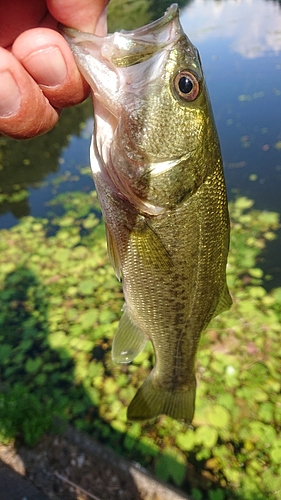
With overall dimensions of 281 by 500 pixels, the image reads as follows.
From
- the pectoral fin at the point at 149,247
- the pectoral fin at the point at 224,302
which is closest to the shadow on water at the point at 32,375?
the pectoral fin at the point at 224,302

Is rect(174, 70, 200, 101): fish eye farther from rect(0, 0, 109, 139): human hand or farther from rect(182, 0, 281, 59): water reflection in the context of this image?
rect(182, 0, 281, 59): water reflection

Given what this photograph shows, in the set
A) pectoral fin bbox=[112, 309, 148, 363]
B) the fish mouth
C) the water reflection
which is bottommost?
the water reflection

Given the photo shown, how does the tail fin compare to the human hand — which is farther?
the tail fin

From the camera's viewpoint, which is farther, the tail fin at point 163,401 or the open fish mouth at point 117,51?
the tail fin at point 163,401

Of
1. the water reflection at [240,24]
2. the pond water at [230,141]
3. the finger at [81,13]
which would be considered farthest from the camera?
the water reflection at [240,24]

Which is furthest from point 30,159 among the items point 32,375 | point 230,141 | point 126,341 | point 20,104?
point 20,104

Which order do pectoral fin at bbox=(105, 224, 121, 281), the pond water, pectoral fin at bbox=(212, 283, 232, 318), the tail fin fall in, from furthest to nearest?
1. the pond water
2. the tail fin
3. pectoral fin at bbox=(212, 283, 232, 318)
4. pectoral fin at bbox=(105, 224, 121, 281)

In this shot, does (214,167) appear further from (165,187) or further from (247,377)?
(247,377)

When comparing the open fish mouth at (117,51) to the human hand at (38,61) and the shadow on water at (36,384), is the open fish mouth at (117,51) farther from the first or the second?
the shadow on water at (36,384)

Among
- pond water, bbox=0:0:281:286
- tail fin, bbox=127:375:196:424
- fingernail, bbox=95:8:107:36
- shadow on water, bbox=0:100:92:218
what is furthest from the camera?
shadow on water, bbox=0:100:92:218

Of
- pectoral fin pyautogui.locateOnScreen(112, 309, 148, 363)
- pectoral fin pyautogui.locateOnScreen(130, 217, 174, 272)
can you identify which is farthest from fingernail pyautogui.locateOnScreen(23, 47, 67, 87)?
pectoral fin pyautogui.locateOnScreen(112, 309, 148, 363)
